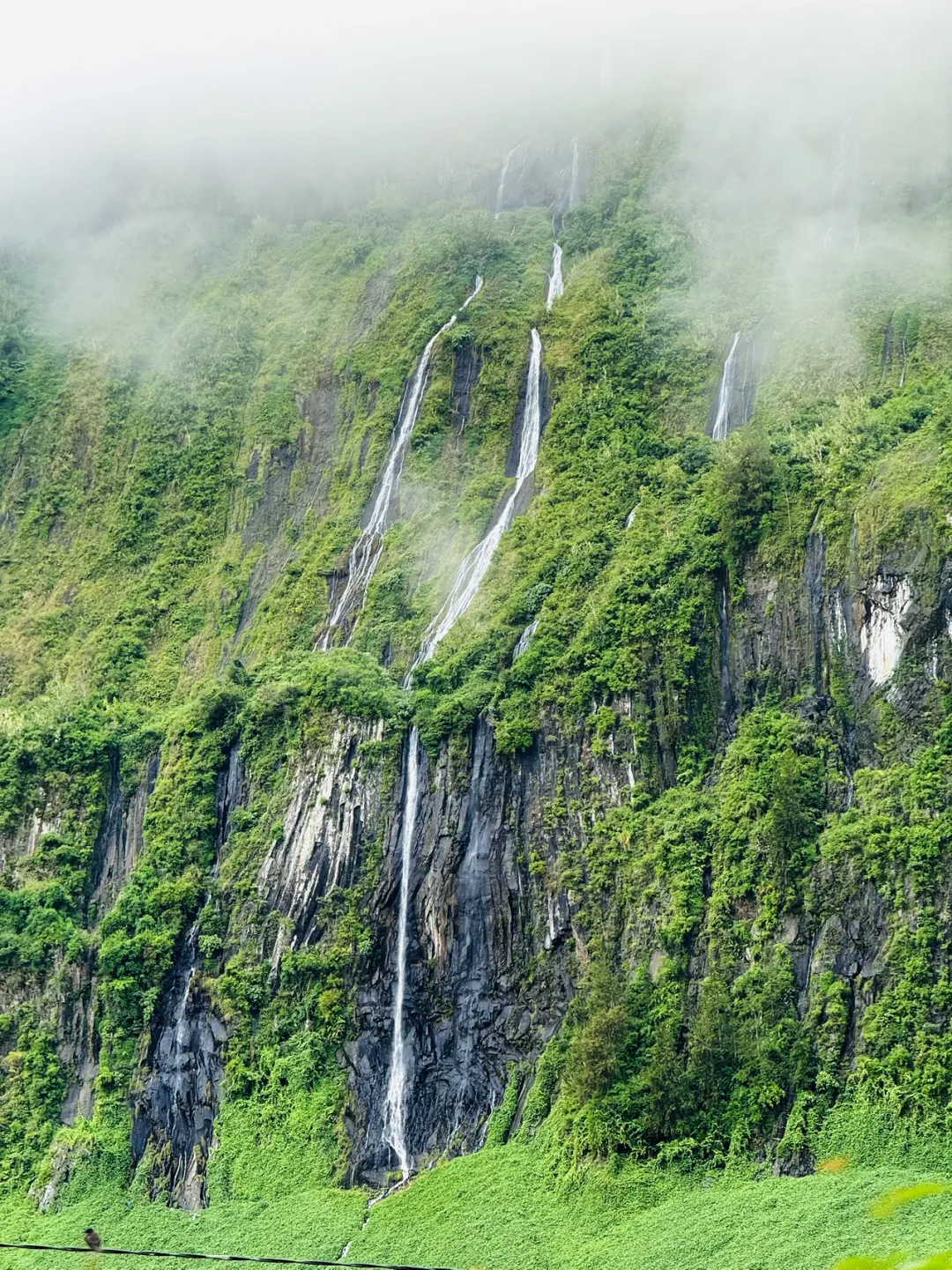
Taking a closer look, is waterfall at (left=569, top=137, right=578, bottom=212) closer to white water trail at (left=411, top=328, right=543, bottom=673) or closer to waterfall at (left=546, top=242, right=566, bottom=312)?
waterfall at (left=546, top=242, right=566, bottom=312)

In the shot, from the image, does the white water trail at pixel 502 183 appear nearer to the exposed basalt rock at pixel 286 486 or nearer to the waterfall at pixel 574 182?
the waterfall at pixel 574 182

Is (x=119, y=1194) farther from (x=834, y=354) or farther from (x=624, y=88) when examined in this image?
(x=624, y=88)

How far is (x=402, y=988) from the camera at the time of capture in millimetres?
44031

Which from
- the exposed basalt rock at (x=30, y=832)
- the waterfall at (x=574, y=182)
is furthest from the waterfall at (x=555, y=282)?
the exposed basalt rock at (x=30, y=832)

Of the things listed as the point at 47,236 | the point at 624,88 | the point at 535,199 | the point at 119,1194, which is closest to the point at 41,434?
the point at 47,236

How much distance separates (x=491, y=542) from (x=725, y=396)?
10854 millimetres

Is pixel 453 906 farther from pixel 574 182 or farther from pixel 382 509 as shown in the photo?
pixel 574 182

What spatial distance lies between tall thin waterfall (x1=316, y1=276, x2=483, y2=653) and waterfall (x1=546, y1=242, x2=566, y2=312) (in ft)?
11.2

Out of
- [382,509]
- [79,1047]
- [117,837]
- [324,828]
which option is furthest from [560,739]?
[79,1047]

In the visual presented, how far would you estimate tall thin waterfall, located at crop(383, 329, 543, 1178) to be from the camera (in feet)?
139

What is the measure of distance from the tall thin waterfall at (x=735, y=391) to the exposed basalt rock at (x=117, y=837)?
24547 millimetres

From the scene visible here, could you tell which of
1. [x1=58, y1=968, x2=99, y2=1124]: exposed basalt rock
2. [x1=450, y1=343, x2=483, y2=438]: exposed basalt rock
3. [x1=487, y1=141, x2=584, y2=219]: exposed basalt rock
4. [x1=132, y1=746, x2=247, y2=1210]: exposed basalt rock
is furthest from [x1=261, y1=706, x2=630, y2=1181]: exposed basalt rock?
[x1=487, y1=141, x2=584, y2=219]: exposed basalt rock

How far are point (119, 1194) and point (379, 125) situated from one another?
2458 inches

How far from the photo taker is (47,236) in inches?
3364
